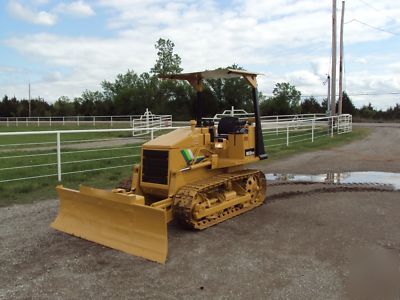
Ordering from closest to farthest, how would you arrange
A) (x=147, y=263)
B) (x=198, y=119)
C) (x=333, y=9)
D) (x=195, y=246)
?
1. (x=147, y=263)
2. (x=195, y=246)
3. (x=198, y=119)
4. (x=333, y=9)

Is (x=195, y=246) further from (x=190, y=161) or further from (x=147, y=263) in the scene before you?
(x=190, y=161)

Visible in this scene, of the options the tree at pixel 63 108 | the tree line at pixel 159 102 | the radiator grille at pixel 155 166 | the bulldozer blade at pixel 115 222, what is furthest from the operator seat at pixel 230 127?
the tree at pixel 63 108

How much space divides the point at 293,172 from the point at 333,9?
55.8 ft

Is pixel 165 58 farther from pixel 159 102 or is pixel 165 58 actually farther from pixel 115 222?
pixel 115 222

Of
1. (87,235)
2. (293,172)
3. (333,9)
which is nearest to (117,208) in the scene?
(87,235)

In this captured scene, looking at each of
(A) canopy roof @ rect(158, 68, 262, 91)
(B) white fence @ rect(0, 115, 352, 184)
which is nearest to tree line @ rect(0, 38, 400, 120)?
(B) white fence @ rect(0, 115, 352, 184)

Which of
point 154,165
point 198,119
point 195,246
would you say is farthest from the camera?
point 198,119

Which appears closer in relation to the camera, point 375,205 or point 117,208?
point 117,208

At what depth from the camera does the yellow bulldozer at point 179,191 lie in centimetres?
607

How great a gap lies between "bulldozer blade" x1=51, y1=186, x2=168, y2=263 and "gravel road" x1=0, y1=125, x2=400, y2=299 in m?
0.16

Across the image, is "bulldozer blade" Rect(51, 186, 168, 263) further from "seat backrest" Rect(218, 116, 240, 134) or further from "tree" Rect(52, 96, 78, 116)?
"tree" Rect(52, 96, 78, 116)

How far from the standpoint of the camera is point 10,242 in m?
6.34

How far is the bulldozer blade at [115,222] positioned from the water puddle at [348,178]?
5.89 meters

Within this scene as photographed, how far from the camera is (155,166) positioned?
23.2ft
